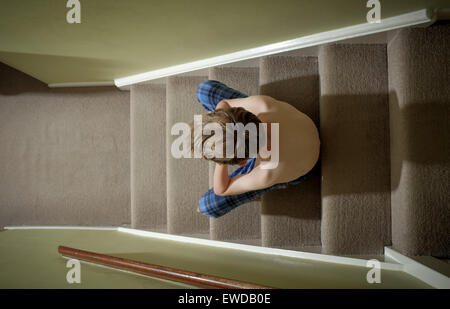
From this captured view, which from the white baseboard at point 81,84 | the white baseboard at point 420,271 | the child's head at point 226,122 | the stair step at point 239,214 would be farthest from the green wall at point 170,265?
the white baseboard at point 81,84

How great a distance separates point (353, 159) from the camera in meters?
1.30

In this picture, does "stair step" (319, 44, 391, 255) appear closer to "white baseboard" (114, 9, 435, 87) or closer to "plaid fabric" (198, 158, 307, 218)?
"white baseboard" (114, 9, 435, 87)

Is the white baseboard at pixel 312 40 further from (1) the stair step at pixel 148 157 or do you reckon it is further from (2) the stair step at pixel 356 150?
(1) the stair step at pixel 148 157

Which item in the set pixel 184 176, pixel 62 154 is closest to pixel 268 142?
pixel 184 176

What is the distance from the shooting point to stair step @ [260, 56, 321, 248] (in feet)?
4.75

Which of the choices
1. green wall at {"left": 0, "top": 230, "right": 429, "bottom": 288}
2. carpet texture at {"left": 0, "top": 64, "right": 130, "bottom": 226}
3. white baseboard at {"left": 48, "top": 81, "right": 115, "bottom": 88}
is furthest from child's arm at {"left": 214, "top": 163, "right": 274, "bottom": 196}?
white baseboard at {"left": 48, "top": 81, "right": 115, "bottom": 88}

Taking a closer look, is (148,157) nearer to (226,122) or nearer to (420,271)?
(226,122)

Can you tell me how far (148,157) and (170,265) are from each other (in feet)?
3.83

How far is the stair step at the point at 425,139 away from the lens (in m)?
1.12

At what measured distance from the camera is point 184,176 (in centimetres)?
183

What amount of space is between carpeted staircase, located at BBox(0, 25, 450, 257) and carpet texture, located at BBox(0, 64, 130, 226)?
1166mm

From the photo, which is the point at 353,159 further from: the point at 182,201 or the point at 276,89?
the point at 182,201

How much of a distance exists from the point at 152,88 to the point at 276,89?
3.52 feet

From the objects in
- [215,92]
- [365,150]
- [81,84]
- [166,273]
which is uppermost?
[81,84]
